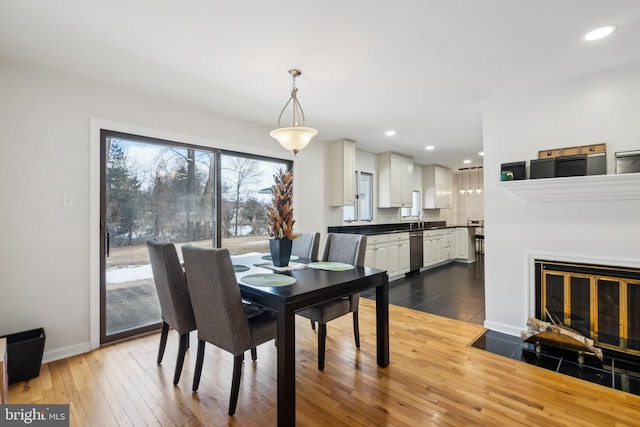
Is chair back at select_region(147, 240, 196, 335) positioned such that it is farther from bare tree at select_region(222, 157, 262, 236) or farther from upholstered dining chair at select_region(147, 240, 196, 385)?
bare tree at select_region(222, 157, 262, 236)

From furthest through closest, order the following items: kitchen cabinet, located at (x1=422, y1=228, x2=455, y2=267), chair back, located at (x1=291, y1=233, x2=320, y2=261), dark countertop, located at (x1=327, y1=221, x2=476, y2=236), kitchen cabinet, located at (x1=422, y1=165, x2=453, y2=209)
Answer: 1. kitchen cabinet, located at (x1=422, y1=165, x2=453, y2=209)
2. kitchen cabinet, located at (x1=422, y1=228, x2=455, y2=267)
3. dark countertop, located at (x1=327, y1=221, x2=476, y2=236)
4. chair back, located at (x1=291, y1=233, x2=320, y2=261)

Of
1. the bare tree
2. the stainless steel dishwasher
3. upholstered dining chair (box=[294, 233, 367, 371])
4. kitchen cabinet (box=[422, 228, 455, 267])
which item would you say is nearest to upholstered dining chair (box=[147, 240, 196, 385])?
upholstered dining chair (box=[294, 233, 367, 371])

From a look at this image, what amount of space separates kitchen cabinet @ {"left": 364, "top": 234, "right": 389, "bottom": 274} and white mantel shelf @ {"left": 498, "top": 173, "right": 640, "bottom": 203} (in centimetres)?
228

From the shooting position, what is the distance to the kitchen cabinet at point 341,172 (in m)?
4.85

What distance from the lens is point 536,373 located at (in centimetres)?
229

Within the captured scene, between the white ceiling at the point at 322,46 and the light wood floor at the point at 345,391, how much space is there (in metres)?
2.40

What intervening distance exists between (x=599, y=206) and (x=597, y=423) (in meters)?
1.69

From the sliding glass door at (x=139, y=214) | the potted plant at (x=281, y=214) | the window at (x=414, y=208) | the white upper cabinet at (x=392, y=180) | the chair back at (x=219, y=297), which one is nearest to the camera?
the chair back at (x=219, y=297)

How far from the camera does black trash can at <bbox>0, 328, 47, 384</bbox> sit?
2.14m

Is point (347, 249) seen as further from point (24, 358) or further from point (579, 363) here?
point (24, 358)

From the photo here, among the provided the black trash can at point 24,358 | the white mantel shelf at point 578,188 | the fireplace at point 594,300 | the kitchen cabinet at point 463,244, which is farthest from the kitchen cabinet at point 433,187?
the black trash can at point 24,358

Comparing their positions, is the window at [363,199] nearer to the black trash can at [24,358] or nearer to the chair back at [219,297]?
the chair back at [219,297]

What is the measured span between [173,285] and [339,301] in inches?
50.3

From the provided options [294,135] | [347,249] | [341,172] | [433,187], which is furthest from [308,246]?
[433,187]
